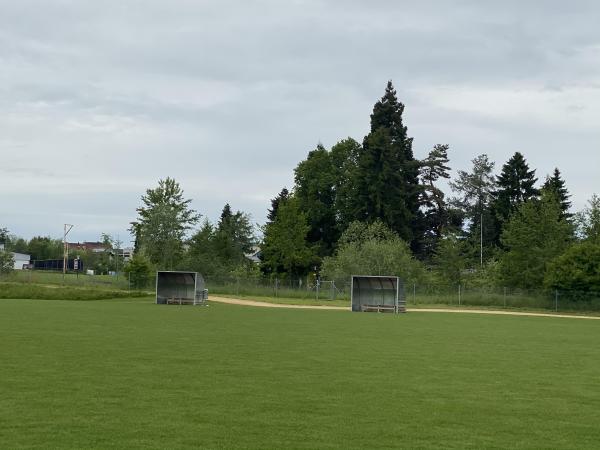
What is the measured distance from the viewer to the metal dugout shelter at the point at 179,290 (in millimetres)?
50562

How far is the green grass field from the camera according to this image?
9.24 m

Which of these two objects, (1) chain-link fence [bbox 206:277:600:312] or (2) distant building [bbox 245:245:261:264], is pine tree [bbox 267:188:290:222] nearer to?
(2) distant building [bbox 245:245:261:264]

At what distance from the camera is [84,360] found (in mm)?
15945

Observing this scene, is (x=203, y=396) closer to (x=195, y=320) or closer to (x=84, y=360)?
(x=84, y=360)

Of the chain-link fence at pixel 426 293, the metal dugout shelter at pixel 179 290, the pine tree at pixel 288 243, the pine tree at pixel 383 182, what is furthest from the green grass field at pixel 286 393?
→ the pine tree at pixel 383 182

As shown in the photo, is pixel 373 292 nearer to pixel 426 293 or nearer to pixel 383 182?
pixel 426 293

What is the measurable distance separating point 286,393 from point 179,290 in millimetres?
40192

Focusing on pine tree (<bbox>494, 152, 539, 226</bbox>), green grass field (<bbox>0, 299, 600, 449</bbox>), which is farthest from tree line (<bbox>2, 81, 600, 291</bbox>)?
green grass field (<bbox>0, 299, 600, 449</bbox>)

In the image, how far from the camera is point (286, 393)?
12.3 metres

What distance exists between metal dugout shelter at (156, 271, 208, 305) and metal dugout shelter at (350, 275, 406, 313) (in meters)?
10.1

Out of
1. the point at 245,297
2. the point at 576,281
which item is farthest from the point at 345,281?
the point at 576,281

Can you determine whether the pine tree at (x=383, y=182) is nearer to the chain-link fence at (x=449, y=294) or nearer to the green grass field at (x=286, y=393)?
the chain-link fence at (x=449, y=294)

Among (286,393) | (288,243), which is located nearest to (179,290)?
(288,243)

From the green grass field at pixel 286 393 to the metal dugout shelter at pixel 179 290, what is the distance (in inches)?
1078
